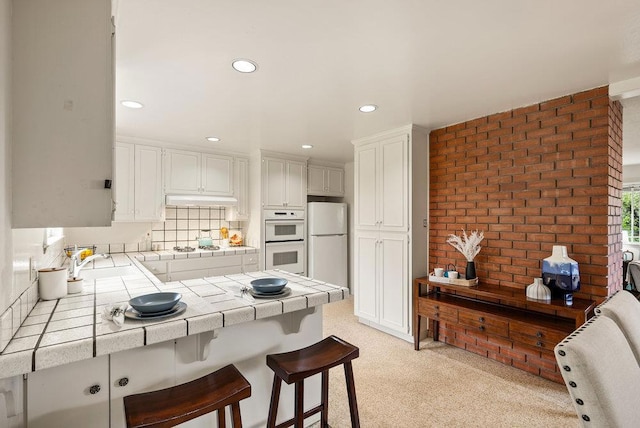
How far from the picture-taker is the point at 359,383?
245 cm

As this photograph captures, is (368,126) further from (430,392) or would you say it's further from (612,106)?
(430,392)

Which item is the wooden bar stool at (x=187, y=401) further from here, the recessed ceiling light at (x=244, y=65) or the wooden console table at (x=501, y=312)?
the wooden console table at (x=501, y=312)

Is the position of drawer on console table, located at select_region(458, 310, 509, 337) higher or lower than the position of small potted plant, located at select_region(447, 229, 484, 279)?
lower

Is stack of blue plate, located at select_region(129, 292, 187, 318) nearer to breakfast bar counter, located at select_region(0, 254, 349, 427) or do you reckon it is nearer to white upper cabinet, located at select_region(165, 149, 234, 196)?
breakfast bar counter, located at select_region(0, 254, 349, 427)

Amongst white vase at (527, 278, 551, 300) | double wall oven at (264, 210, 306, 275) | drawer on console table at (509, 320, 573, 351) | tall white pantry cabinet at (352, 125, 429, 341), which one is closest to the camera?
drawer on console table at (509, 320, 573, 351)

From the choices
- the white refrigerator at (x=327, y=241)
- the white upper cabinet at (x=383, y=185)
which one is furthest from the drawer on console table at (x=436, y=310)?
the white refrigerator at (x=327, y=241)

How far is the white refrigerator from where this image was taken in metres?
4.68

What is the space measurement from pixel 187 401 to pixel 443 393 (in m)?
1.92

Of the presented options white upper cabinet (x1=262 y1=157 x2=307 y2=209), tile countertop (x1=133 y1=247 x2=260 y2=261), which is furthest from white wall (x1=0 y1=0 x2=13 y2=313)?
white upper cabinet (x1=262 y1=157 x2=307 y2=209)

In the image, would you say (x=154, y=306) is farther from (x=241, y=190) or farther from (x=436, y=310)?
(x=241, y=190)

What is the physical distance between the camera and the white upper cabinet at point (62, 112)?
1126 millimetres

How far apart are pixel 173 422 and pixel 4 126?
1.15 metres

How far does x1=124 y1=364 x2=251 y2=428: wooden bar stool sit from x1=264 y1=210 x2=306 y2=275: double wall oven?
3.02 metres

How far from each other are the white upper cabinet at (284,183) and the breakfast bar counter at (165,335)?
235 cm
